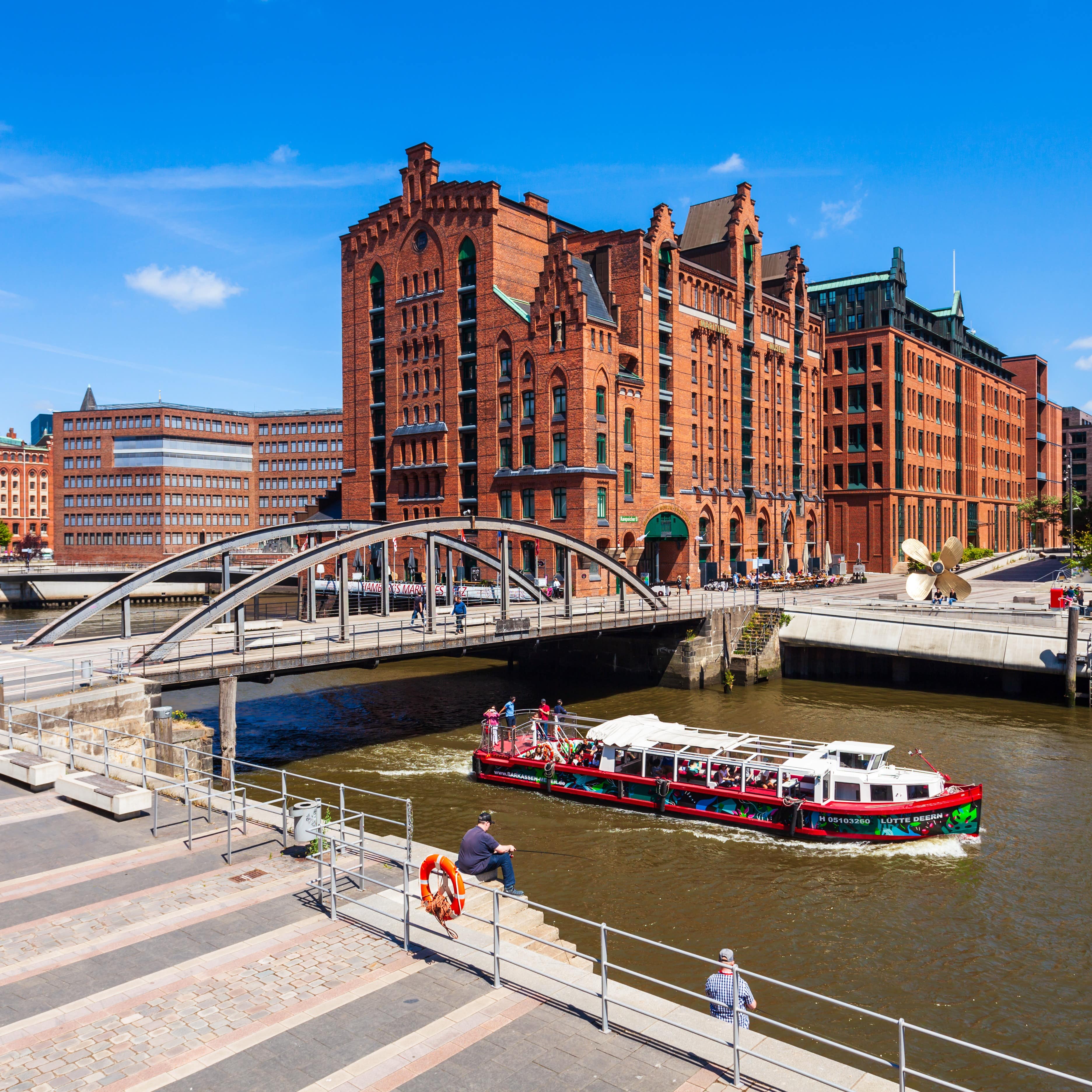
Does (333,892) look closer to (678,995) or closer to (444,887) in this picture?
(444,887)

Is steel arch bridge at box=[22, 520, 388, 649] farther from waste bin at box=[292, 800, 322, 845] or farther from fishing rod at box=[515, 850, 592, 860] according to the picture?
waste bin at box=[292, 800, 322, 845]

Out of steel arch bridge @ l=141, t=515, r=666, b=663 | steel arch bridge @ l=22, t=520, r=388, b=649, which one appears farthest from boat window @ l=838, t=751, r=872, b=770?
steel arch bridge @ l=22, t=520, r=388, b=649

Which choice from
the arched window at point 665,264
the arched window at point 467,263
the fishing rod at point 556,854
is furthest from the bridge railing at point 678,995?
the arched window at point 665,264

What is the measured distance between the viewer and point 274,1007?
36.0ft

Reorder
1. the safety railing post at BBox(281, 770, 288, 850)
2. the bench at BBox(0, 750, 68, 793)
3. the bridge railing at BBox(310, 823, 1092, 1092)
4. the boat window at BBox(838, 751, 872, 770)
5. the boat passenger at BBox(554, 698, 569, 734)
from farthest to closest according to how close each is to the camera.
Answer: the boat passenger at BBox(554, 698, 569, 734), the boat window at BBox(838, 751, 872, 770), the bench at BBox(0, 750, 68, 793), the safety railing post at BBox(281, 770, 288, 850), the bridge railing at BBox(310, 823, 1092, 1092)

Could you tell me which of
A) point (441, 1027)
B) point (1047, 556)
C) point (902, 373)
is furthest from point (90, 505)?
point (441, 1027)

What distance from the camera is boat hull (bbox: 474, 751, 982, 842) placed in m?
24.8

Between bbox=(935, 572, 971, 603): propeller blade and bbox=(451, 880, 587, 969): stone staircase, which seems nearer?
bbox=(451, 880, 587, 969): stone staircase

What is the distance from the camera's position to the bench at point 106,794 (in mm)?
17500

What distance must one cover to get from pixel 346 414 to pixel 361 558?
1281cm

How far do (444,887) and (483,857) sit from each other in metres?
2.28

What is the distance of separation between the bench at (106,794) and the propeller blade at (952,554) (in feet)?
106

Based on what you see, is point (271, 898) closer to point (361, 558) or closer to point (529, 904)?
point (529, 904)

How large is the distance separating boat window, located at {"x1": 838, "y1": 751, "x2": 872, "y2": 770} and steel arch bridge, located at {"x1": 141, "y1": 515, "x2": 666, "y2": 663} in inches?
703
